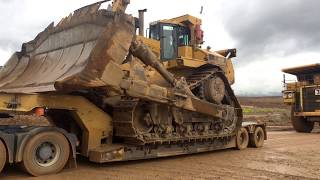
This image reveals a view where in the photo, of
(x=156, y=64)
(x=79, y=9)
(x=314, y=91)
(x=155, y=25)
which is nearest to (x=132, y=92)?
(x=156, y=64)

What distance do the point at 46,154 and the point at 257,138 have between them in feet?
22.6

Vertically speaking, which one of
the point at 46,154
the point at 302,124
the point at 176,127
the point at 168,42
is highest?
the point at 168,42

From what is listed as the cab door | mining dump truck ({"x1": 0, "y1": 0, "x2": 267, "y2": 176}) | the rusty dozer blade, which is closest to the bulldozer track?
mining dump truck ({"x1": 0, "y1": 0, "x2": 267, "y2": 176})

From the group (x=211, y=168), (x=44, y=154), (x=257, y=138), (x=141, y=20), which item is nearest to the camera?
(x=44, y=154)

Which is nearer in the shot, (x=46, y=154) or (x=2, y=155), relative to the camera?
(x=2, y=155)

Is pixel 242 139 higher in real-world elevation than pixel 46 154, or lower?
higher

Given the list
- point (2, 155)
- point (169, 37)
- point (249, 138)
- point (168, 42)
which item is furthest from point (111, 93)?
point (249, 138)

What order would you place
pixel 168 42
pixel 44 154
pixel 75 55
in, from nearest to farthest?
1. pixel 44 154
2. pixel 75 55
3. pixel 168 42

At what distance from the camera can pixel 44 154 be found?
736 cm

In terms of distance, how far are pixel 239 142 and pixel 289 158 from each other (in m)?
2.04

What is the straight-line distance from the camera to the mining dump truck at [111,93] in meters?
7.39

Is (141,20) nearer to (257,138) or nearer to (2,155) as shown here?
(2,155)

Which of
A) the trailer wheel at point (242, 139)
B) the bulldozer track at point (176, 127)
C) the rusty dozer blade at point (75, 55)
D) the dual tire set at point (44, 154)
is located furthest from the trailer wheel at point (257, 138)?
the dual tire set at point (44, 154)

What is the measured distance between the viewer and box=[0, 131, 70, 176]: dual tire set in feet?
23.3
